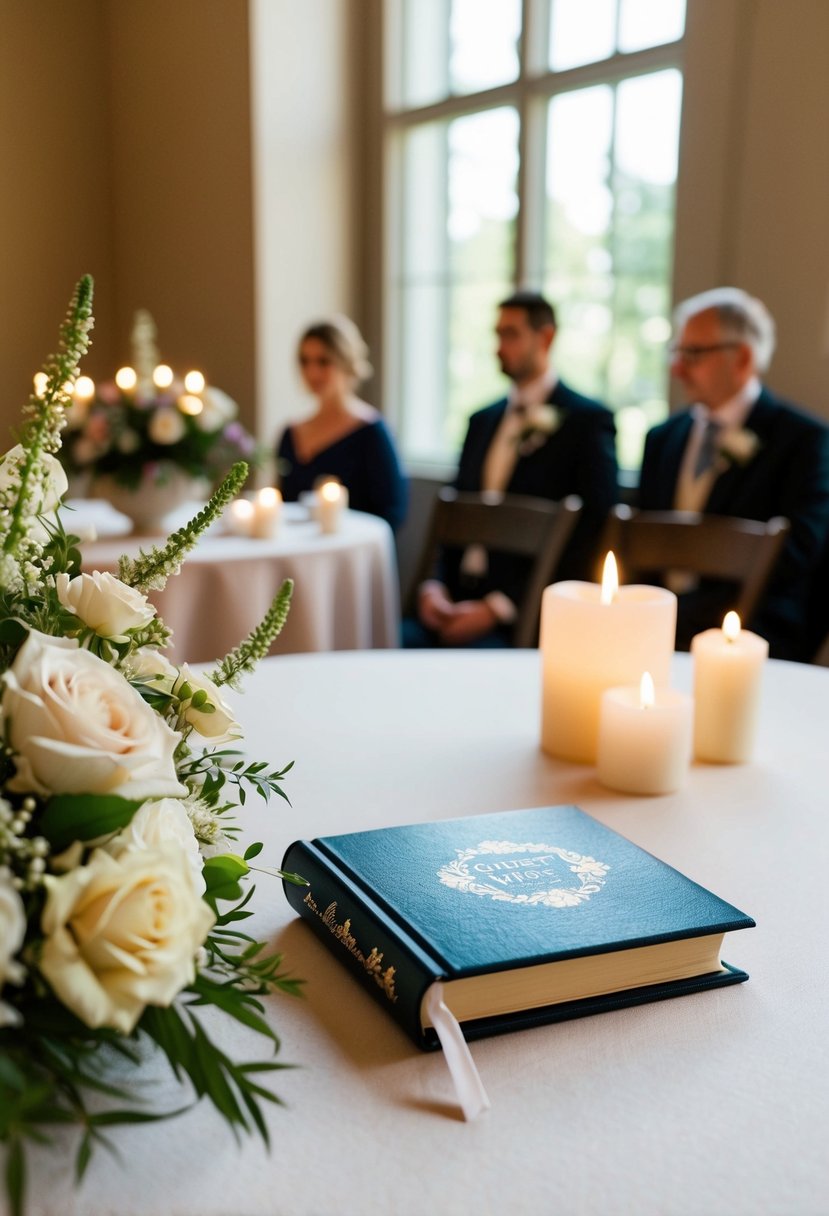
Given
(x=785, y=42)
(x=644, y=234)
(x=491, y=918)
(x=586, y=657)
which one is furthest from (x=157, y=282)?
(x=491, y=918)

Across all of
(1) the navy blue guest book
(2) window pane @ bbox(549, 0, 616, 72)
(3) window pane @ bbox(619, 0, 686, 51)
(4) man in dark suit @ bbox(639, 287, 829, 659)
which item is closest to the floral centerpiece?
(4) man in dark suit @ bbox(639, 287, 829, 659)

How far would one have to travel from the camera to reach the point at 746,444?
3.23 meters

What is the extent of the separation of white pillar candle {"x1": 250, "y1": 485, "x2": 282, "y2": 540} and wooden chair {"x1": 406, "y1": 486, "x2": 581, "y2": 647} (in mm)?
404

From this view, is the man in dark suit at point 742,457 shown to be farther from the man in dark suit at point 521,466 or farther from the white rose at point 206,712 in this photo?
the white rose at point 206,712

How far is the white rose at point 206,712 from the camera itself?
0.72 meters

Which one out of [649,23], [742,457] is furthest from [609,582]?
[649,23]

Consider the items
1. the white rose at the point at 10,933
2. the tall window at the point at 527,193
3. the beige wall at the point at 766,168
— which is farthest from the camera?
the tall window at the point at 527,193

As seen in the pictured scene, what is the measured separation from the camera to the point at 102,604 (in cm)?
67

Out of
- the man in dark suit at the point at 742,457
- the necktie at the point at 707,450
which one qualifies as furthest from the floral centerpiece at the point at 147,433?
the necktie at the point at 707,450

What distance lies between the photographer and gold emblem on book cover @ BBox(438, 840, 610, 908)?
79 centimetres

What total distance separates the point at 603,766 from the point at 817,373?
8.86 feet

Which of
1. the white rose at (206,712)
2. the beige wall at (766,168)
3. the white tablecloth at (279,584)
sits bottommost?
the white tablecloth at (279,584)

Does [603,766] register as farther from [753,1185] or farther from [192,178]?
[192,178]

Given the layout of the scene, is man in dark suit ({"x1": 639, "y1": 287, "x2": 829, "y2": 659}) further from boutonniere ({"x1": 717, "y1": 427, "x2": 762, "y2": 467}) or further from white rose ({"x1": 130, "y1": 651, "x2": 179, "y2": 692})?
Result: white rose ({"x1": 130, "y1": 651, "x2": 179, "y2": 692})
